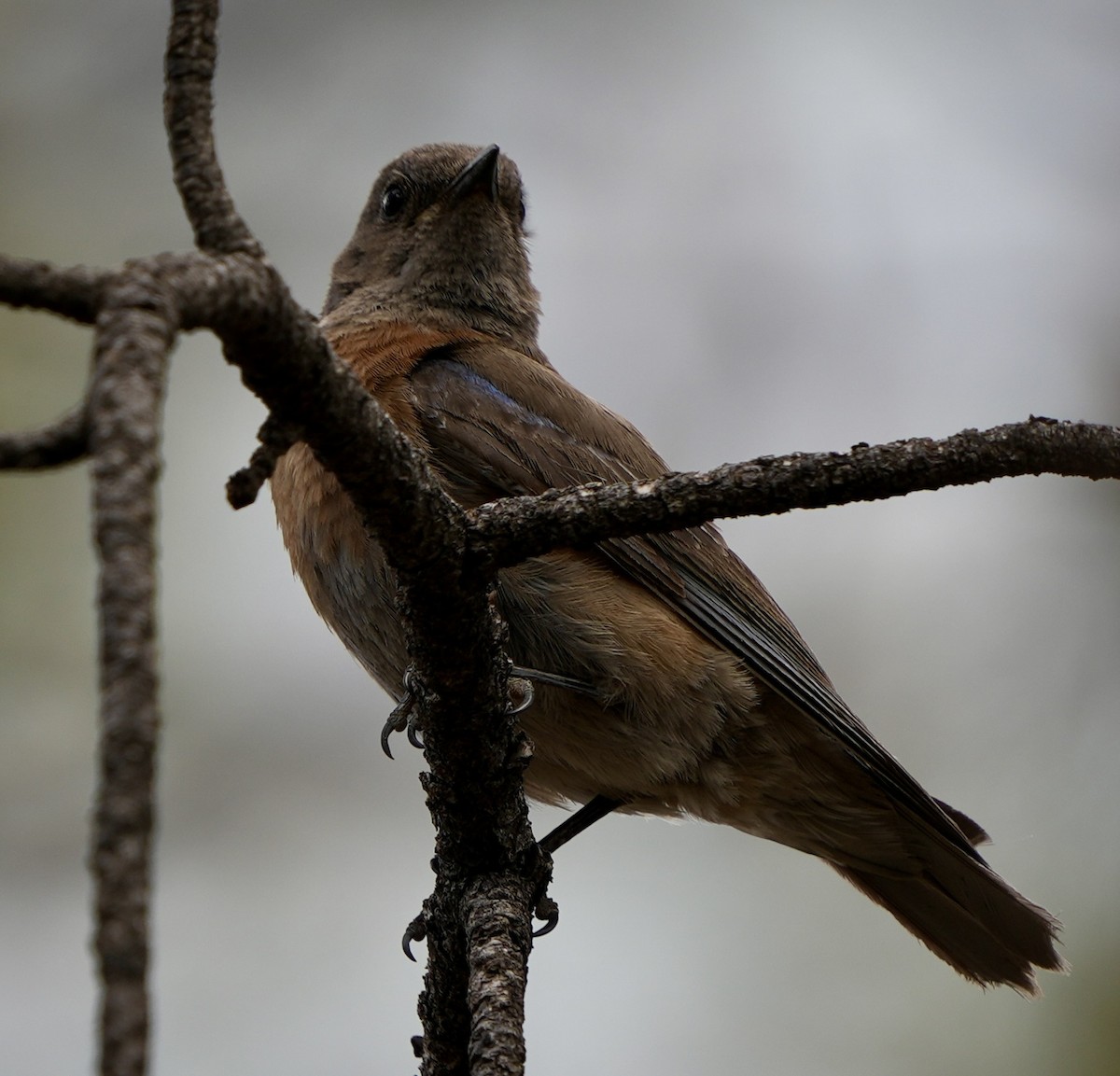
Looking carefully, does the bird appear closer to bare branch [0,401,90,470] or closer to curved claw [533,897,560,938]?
curved claw [533,897,560,938]

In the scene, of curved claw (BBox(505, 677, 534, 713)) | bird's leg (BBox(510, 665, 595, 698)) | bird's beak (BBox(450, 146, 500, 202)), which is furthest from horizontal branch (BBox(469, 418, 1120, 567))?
bird's beak (BBox(450, 146, 500, 202))

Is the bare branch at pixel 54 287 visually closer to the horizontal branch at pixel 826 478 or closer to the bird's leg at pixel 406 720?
the horizontal branch at pixel 826 478

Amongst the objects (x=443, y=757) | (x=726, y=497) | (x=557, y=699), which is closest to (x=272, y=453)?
(x=726, y=497)

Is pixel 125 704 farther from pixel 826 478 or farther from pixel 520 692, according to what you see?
pixel 520 692

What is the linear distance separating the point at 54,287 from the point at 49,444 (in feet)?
0.66

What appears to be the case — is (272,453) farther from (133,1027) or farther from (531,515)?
(133,1027)

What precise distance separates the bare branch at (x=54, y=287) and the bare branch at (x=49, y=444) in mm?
140

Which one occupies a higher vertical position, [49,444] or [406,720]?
[406,720]

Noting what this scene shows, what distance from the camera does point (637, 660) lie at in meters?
3.80

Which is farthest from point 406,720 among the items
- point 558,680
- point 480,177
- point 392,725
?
point 480,177

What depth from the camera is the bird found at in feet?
12.4

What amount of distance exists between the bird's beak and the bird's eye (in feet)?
0.74

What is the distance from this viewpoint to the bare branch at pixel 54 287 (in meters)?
1.36

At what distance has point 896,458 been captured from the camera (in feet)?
6.68
